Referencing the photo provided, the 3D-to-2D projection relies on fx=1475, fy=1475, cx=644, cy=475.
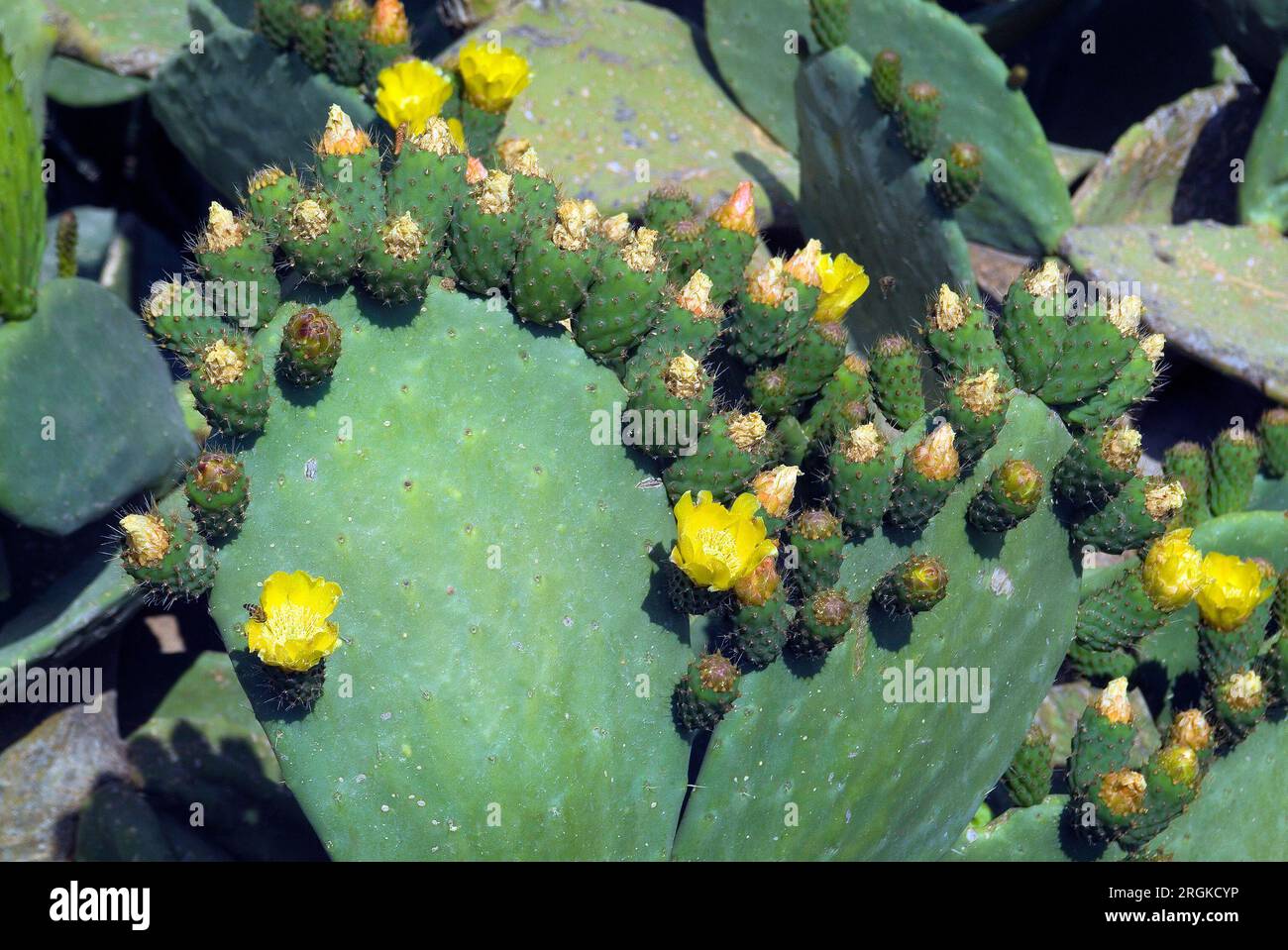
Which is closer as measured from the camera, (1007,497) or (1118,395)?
(1007,497)

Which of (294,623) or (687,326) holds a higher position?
(687,326)

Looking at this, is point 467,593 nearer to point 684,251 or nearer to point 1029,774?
point 684,251

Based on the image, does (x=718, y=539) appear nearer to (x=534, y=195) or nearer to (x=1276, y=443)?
(x=534, y=195)

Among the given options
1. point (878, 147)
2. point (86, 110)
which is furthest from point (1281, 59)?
point (86, 110)

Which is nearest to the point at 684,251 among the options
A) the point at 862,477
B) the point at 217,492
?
the point at 862,477

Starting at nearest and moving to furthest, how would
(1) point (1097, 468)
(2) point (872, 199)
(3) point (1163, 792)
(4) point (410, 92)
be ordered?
(1) point (1097, 468) < (3) point (1163, 792) < (4) point (410, 92) < (2) point (872, 199)

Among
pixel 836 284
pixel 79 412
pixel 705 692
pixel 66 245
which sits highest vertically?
pixel 836 284

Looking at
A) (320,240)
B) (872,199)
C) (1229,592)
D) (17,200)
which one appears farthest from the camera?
(872,199)
